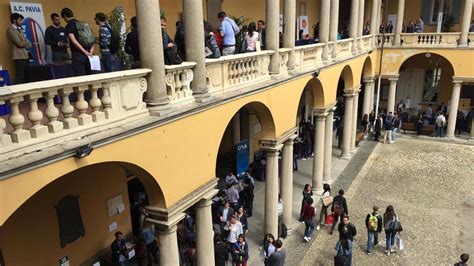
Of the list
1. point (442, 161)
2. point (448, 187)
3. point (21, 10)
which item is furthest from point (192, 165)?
point (442, 161)

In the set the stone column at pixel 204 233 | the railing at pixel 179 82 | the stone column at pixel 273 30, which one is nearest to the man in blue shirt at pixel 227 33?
the stone column at pixel 273 30

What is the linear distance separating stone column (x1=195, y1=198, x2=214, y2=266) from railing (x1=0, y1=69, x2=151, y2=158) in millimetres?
2869

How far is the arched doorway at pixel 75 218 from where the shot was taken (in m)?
8.23

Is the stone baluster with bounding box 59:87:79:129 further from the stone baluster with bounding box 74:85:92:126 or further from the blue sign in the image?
the blue sign

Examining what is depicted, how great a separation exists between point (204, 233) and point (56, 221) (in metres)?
3.45

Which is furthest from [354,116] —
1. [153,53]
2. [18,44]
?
[18,44]

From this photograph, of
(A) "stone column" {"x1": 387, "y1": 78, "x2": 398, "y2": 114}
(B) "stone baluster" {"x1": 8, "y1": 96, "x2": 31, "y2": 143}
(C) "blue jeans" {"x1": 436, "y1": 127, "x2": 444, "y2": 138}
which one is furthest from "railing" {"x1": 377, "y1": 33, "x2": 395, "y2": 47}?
(B) "stone baluster" {"x1": 8, "y1": 96, "x2": 31, "y2": 143}

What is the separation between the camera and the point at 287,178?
508 inches

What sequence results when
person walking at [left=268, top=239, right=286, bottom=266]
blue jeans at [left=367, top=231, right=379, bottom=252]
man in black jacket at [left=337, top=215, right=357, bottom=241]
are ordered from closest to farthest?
1. person walking at [left=268, top=239, right=286, bottom=266]
2. man in black jacket at [left=337, top=215, right=357, bottom=241]
3. blue jeans at [left=367, top=231, right=379, bottom=252]

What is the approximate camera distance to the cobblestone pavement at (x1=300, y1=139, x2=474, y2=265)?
39.6ft

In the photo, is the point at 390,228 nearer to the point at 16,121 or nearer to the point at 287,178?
the point at 287,178

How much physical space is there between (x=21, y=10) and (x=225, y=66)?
4.06 meters

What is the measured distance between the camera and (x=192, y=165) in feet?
25.8

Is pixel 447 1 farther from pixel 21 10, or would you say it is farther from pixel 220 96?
pixel 21 10
